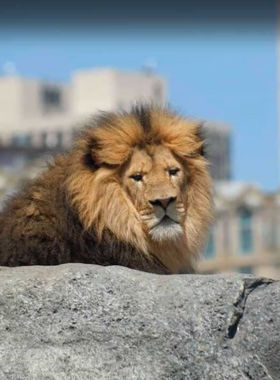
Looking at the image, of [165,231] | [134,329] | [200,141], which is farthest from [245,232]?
[134,329]

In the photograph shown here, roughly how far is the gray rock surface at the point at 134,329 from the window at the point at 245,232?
32394mm

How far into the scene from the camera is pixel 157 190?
24.7 ft

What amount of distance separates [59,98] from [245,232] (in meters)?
71.5

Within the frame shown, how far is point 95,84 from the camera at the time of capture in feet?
333

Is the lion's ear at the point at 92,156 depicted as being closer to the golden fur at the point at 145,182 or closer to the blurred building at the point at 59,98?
the golden fur at the point at 145,182

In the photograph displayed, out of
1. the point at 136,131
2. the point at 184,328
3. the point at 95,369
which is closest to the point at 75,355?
the point at 95,369

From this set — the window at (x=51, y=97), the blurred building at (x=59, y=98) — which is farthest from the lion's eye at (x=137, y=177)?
the window at (x=51, y=97)

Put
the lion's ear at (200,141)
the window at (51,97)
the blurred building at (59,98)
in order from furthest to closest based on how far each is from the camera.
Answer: the window at (51,97), the blurred building at (59,98), the lion's ear at (200,141)

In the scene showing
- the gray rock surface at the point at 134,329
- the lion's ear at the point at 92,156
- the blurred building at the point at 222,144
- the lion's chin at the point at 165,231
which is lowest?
the blurred building at the point at 222,144

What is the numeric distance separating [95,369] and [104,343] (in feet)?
0.44

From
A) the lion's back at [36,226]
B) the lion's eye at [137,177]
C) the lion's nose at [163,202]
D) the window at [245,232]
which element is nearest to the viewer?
the lion's back at [36,226]

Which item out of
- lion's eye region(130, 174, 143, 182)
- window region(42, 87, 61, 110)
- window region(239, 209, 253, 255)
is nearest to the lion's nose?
lion's eye region(130, 174, 143, 182)

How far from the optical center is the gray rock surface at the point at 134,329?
609 cm

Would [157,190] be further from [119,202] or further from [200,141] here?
[200,141]
